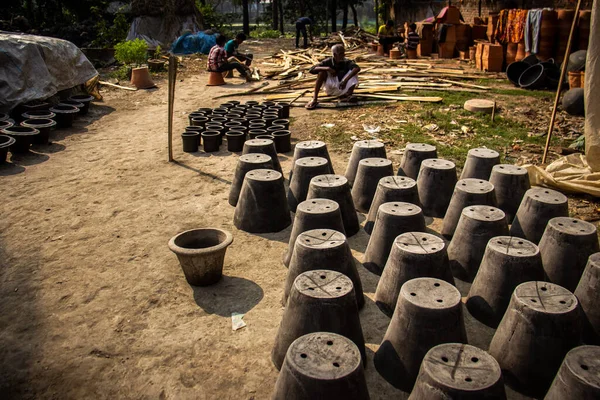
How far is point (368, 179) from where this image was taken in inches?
202

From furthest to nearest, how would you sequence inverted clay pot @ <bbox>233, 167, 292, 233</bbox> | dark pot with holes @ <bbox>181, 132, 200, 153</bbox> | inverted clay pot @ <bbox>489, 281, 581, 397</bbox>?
dark pot with holes @ <bbox>181, 132, 200, 153</bbox>
inverted clay pot @ <bbox>233, 167, 292, 233</bbox>
inverted clay pot @ <bbox>489, 281, 581, 397</bbox>

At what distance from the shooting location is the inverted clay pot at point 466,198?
14.0 ft

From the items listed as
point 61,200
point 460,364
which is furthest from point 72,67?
point 460,364

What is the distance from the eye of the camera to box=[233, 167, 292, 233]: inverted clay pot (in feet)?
15.3

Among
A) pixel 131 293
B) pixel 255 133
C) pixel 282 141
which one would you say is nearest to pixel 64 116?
pixel 255 133

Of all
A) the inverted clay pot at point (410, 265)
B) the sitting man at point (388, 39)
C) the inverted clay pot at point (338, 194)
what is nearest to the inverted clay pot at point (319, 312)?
the inverted clay pot at point (410, 265)

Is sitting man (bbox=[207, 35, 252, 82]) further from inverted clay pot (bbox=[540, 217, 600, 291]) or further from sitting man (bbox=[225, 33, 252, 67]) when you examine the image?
inverted clay pot (bbox=[540, 217, 600, 291])

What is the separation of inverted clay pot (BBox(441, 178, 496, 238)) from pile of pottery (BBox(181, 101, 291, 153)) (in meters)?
3.20

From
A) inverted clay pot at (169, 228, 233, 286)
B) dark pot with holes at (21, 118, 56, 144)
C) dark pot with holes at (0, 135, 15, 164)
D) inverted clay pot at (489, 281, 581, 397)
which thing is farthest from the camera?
dark pot with holes at (21, 118, 56, 144)

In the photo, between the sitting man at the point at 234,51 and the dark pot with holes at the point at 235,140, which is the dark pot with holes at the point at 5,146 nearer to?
the dark pot with holes at the point at 235,140

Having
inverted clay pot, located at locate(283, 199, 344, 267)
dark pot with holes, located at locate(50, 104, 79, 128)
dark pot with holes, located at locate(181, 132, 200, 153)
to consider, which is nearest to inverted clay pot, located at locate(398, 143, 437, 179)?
inverted clay pot, located at locate(283, 199, 344, 267)

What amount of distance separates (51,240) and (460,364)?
4.10 metres

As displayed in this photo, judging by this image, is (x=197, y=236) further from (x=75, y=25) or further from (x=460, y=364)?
(x=75, y=25)

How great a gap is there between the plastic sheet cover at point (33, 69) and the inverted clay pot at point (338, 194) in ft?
25.3
